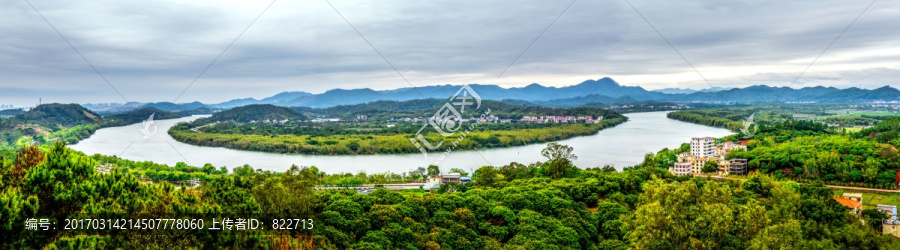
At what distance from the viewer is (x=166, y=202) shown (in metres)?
4.11

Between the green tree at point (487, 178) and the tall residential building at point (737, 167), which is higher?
the green tree at point (487, 178)

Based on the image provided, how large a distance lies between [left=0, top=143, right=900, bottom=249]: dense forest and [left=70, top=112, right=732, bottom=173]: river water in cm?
1181

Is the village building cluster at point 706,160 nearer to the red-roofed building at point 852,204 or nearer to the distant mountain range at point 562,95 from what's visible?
the red-roofed building at point 852,204

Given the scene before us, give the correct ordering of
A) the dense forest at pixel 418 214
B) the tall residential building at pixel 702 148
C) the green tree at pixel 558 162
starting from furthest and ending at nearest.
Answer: the tall residential building at pixel 702 148, the green tree at pixel 558 162, the dense forest at pixel 418 214

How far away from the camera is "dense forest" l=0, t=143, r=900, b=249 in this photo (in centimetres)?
382

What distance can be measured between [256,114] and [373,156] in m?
29.3

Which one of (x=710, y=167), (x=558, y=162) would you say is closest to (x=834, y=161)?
(x=710, y=167)

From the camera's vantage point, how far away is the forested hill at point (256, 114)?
159ft

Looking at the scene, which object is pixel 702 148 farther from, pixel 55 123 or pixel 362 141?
pixel 55 123

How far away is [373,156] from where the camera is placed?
83.0 ft

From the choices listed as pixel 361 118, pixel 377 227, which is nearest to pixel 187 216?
pixel 377 227

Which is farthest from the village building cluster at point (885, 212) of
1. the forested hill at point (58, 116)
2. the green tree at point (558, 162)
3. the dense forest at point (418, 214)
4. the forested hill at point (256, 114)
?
the forested hill at point (256, 114)

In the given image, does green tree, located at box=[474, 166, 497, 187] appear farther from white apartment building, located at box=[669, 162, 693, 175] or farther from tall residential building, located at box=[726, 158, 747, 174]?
tall residential building, located at box=[726, 158, 747, 174]

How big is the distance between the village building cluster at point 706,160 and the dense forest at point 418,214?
7024 mm
